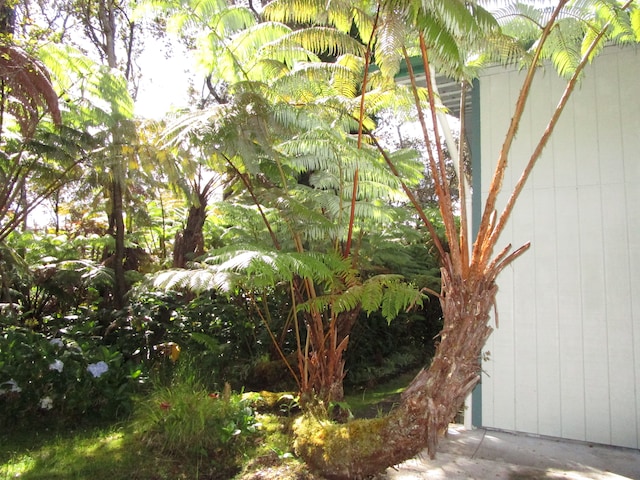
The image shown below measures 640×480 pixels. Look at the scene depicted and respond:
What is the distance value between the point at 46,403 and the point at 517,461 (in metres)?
3.97

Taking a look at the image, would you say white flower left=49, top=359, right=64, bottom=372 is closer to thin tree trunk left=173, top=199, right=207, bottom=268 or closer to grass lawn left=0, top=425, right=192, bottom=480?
grass lawn left=0, top=425, right=192, bottom=480

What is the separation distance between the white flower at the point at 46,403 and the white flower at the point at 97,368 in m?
0.38

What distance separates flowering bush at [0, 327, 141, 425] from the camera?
4.08 m

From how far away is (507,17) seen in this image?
3.83 meters

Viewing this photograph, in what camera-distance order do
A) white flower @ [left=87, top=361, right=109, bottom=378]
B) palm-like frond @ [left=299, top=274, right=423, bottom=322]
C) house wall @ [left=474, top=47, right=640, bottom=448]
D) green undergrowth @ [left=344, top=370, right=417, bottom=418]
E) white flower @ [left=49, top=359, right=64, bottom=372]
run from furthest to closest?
1. green undergrowth @ [left=344, top=370, right=417, bottom=418]
2. white flower @ [left=87, top=361, right=109, bottom=378]
3. white flower @ [left=49, top=359, right=64, bottom=372]
4. house wall @ [left=474, top=47, right=640, bottom=448]
5. palm-like frond @ [left=299, top=274, right=423, bottom=322]

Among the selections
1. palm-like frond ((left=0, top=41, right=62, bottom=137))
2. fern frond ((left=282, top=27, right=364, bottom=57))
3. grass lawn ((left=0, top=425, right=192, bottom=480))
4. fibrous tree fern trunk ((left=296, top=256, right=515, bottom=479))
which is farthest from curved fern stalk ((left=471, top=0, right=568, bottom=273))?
palm-like frond ((left=0, top=41, right=62, bottom=137))

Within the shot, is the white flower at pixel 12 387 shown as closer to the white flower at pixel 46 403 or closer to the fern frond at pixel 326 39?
the white flower at pixel 46 403

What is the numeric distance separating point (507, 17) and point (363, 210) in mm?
2018

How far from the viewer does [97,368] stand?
432 centimetres

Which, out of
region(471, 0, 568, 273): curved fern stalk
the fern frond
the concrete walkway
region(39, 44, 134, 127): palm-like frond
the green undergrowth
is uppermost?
region(39, 44, 134, 127): palm-like frond

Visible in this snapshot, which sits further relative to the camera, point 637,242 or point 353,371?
point 353,371

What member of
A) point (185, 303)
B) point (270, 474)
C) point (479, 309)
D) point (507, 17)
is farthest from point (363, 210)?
point (185, 303)

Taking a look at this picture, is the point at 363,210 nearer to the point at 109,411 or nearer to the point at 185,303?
the point at 109,411

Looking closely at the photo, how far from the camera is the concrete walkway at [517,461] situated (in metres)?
3.34
